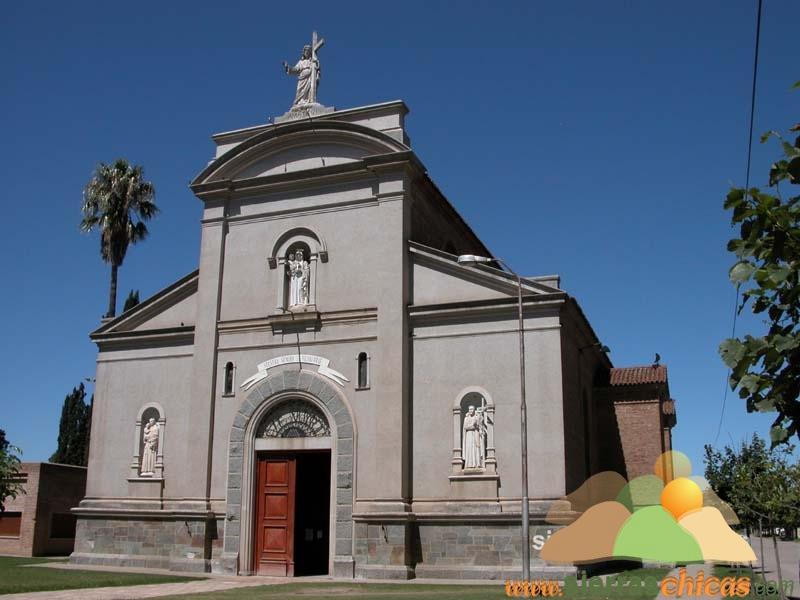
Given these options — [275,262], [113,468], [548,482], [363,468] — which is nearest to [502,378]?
[548,482]

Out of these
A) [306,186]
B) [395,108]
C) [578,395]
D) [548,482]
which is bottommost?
[548,482]

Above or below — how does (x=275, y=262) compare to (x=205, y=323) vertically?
above

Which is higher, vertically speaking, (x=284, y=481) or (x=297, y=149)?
(x=297, y=149)

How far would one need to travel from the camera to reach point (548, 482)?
22281mm

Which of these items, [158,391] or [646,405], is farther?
[646,405]

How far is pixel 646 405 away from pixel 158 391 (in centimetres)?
1784

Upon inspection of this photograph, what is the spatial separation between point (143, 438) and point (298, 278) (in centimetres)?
768

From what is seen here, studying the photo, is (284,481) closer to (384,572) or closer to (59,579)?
(384,572)

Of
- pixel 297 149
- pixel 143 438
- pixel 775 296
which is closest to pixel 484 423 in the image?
pixel 297 149

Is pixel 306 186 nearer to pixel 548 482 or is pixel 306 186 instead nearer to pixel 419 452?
pixel 419 452

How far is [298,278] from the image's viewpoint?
87.2 feet

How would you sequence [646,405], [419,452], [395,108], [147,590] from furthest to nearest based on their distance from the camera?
[646,405]
[395,108]
[419,452]
[147,590]

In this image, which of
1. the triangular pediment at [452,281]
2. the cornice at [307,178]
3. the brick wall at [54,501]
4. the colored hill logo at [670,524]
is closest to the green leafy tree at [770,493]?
the colored hill logo at [670,524]

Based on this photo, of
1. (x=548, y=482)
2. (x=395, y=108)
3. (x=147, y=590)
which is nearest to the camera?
(x=147, y=590)
